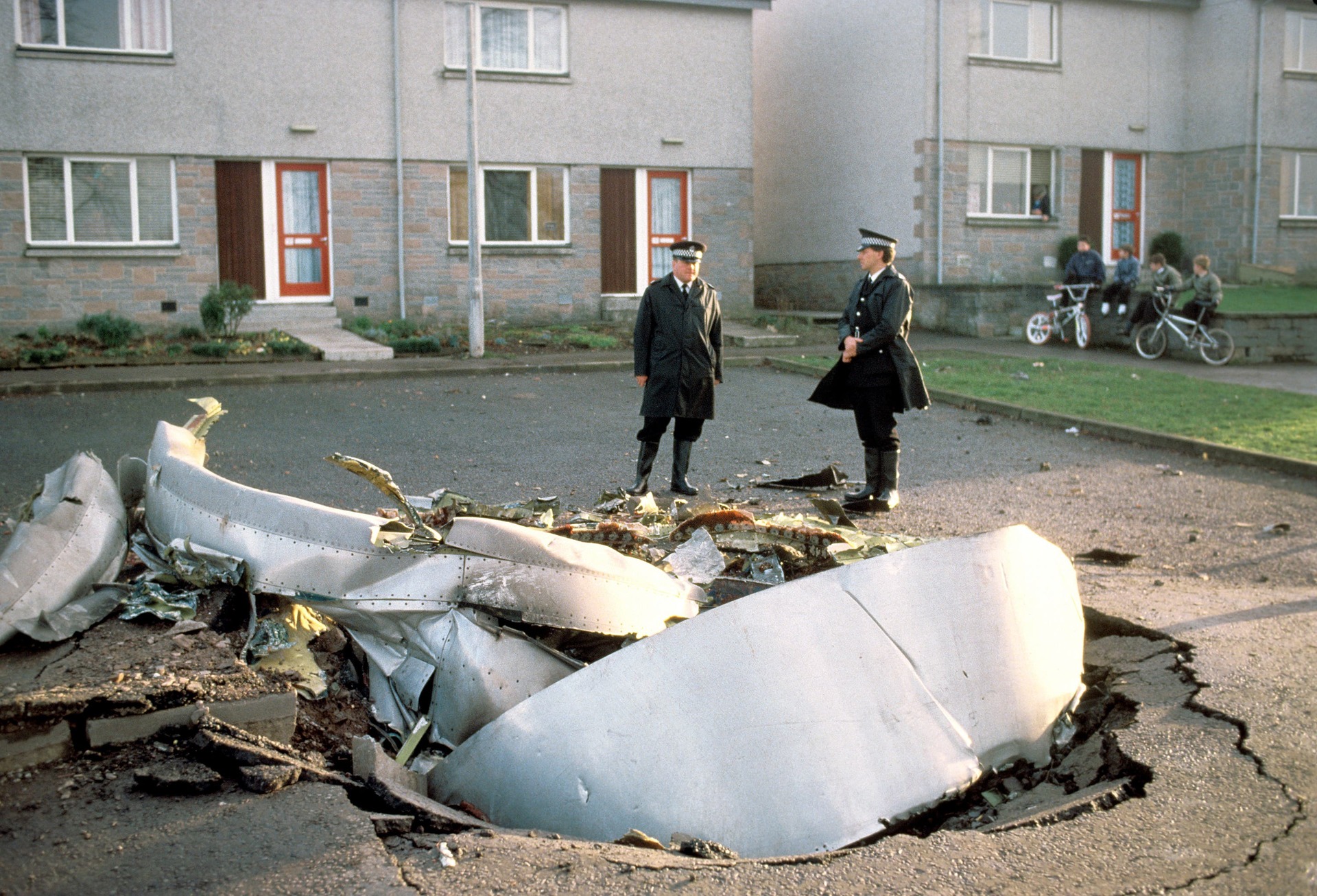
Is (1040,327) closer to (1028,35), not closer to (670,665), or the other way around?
(1028,35)

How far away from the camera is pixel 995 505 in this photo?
8.95m

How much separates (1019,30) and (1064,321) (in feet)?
23.2

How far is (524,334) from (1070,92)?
522 inches

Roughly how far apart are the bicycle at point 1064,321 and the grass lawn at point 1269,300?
2306 millimetres

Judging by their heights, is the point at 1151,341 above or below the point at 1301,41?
below

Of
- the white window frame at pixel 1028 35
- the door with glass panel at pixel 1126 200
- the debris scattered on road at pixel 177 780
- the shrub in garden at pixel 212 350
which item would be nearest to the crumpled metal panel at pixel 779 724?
the debris scattered on road at pixel 177 780

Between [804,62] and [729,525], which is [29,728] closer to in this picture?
[729,525]

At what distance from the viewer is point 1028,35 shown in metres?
24.9

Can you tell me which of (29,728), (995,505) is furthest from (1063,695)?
(995,505)

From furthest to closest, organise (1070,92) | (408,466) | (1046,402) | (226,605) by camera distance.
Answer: (1070,92), (1046,402), (408,466), (226,605)

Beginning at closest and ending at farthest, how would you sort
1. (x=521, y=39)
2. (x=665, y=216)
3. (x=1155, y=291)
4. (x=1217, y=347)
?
(x=1217, y=347), (x=1155, y=291), (x=521, y=39), (x=665, y=216)

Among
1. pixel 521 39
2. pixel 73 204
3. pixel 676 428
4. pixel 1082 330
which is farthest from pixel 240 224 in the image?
pixel 1082 330

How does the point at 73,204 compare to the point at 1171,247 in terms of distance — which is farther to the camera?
the point at 1171,247

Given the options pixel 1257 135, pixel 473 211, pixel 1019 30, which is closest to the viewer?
pixel 473 211
